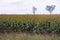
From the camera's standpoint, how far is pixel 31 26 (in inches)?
410

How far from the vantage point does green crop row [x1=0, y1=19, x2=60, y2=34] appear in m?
9.74

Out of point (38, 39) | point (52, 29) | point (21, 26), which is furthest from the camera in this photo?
point (21, 26)

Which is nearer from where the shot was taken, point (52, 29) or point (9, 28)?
point (52, 29)

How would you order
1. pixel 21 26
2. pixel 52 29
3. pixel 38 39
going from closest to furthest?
pixel 38 39
pixel 52 29
pixel 21 26

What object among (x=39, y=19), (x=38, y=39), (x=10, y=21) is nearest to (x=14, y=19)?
(x=10, y=21)

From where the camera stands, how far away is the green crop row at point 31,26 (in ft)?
32.0

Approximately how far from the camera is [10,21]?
432 inches

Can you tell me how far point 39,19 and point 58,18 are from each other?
106 cm

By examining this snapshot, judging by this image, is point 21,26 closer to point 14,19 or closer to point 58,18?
point 14,19

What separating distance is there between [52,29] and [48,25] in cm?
33

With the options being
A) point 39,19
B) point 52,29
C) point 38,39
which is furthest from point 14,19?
point 38,39

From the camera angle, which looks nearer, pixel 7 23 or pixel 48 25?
pixel 48 25

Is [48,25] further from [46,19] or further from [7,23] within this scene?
[7,23]

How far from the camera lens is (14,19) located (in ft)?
36.0
